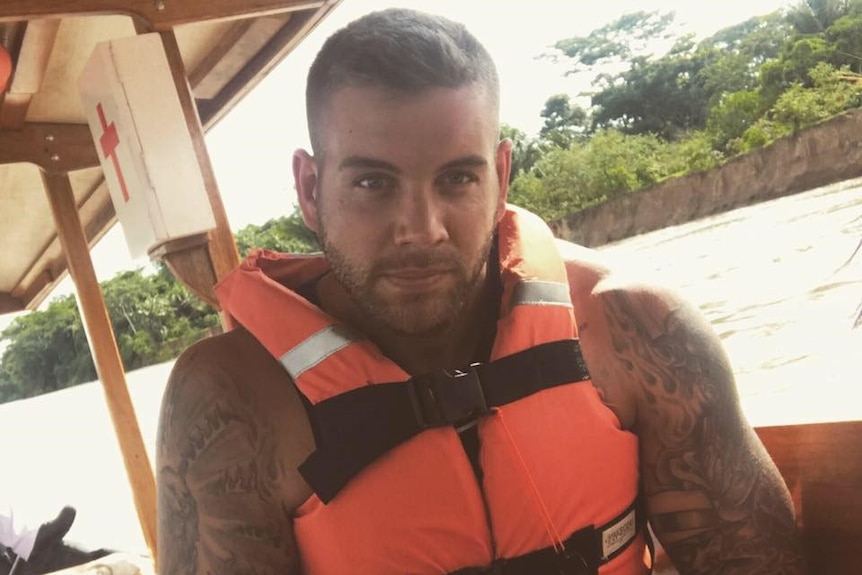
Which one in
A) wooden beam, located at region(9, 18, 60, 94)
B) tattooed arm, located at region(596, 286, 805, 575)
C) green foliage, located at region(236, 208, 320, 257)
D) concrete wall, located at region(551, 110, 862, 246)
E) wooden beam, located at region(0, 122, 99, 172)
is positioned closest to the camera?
tattooed arm, located at region(596, 286, 805, 575)

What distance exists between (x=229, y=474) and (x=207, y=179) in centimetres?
151

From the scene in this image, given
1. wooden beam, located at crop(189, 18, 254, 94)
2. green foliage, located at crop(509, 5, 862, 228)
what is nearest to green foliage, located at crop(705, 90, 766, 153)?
green foliage, located at crop(509, 5, 862, 228)

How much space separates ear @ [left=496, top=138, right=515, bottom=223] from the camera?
4.26 ft

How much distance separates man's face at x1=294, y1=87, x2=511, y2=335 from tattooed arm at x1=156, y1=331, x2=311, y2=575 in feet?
0.76

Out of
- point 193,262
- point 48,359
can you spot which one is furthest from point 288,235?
point 48,359

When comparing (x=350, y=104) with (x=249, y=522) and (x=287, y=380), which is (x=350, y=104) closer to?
(x=287, y=380)

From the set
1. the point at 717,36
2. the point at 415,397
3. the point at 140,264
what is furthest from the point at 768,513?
the point at 140,264

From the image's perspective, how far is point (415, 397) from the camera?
1176mm

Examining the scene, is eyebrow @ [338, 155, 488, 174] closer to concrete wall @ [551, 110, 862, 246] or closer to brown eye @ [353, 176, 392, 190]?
brown eye @ [353, 176, 392, 190]

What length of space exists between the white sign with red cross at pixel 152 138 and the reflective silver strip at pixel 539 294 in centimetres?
140

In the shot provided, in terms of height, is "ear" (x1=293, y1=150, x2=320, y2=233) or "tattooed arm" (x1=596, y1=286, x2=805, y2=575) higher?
"ear" (x1=293, y1=150, x2=320, y2=233)

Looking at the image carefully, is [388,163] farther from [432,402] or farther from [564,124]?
[564,124]

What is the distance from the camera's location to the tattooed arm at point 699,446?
4.10 feet

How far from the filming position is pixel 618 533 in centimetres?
125
